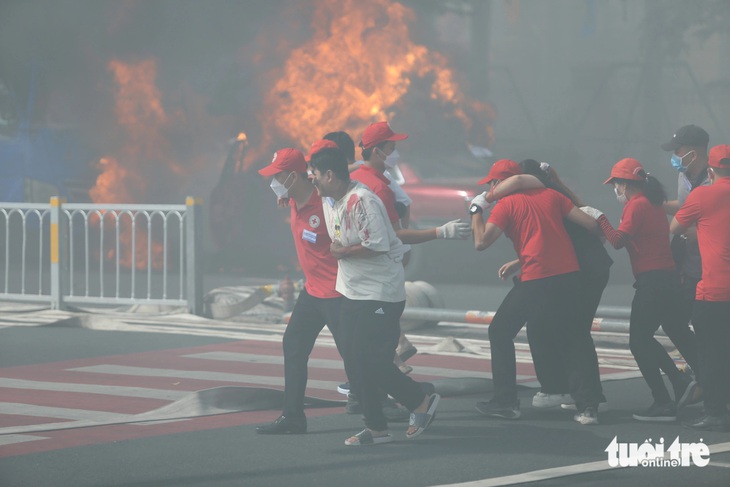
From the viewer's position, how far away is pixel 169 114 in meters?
19.2

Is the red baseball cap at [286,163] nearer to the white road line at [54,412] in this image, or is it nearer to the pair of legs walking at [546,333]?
the pair of legs walking at [546,333]

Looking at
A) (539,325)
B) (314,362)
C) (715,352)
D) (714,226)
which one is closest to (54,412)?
(314,362)

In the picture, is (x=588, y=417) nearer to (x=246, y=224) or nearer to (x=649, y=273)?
(x=649, y=273)

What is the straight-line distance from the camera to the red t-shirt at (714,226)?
784 cm

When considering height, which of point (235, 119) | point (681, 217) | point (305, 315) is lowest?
point (305, 315)

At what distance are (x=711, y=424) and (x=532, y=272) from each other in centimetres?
142

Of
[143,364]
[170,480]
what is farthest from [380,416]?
[143,364]

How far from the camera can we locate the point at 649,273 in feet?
27.7

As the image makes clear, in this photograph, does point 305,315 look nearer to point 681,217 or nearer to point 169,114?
point 681,217

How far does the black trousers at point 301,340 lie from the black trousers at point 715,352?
219 centimetres

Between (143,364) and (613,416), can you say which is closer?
(613,416)

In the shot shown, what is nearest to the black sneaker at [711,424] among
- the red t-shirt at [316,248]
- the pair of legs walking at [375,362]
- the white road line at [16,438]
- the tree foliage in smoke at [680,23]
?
the pair of legs walking at [375,362]

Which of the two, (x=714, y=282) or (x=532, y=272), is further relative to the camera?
(x=532, y=272)

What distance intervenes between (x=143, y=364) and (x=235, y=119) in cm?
805
